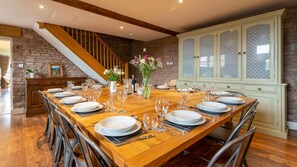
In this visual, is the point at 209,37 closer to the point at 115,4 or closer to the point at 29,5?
the point at 115,4

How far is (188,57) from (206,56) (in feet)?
1.63

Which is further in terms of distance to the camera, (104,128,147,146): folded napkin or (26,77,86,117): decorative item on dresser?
(26,77,86,117): decorative item on dresser

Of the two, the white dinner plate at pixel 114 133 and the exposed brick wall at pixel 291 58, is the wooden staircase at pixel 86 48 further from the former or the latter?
the exposed brick wall at pixel 291 58

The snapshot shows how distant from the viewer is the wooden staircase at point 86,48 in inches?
145

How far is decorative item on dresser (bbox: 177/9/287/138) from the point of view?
102 inches

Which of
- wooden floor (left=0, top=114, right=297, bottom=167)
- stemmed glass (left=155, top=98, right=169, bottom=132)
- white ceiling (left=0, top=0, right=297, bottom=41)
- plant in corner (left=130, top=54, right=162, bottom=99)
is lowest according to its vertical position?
wooden floor (left=0, top=114, right=297, bottom=167)

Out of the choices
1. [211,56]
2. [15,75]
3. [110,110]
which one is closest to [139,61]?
[110,110]

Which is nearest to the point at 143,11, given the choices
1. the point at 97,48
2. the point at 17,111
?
the point at 97,48

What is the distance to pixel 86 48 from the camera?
4.32 metres

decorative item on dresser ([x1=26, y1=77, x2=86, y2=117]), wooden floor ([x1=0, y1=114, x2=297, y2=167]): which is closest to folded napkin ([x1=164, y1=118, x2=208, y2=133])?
wooden floor ([x1=0, y1=114, x2=297, y2=167])

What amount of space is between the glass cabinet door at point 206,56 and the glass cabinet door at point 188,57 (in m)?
0.20

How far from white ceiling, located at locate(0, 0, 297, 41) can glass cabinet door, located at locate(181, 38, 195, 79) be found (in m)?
0.44

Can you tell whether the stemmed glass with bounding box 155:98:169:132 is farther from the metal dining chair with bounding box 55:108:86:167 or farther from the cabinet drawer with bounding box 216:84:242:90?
the cabinet drawer with bounding box 216:84:242:90

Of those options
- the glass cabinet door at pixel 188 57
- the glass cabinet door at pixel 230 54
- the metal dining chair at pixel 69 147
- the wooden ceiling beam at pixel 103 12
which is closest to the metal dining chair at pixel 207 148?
the metal dining chair at pixel 69 147
